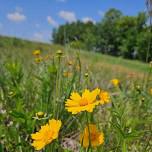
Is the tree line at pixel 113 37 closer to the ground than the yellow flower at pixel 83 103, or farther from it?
farther from it

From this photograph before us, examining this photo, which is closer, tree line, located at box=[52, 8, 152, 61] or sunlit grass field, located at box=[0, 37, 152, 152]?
Answer: sunlit grass field, located at box=[0, 37, 152, 152]

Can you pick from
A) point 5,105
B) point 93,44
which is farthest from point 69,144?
point 93,44

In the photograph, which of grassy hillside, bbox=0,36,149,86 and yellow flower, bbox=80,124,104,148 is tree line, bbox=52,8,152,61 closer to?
grassy hillside, bbox=0,36,149,86

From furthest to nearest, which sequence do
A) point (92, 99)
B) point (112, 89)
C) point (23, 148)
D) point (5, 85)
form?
point (112, 89) → point (5, 85) → point (23, 148) → point (92, 99)

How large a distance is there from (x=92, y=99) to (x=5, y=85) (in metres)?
1.79

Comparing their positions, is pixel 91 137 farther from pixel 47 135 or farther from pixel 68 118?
pixel 68 118

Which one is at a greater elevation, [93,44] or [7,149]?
[93,44]

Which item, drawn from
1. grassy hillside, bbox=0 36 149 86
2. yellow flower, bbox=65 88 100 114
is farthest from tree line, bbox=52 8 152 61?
yellow flower, bbox=65 88 100 114

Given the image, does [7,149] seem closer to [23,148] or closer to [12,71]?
[23,148]

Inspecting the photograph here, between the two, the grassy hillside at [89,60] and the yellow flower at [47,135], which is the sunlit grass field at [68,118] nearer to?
the yellow flower at [47,135]

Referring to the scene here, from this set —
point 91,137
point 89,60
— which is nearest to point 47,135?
point 91,137

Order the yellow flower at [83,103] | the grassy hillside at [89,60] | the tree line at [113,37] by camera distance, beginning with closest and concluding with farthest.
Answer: the yellow flower at [83,103] → the tree line at [113,37] → the grassy hillside at [89,60]

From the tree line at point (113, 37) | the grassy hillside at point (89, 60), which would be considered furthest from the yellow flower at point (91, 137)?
the grassy hillside at point (89, 60)

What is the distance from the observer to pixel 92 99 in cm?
109
